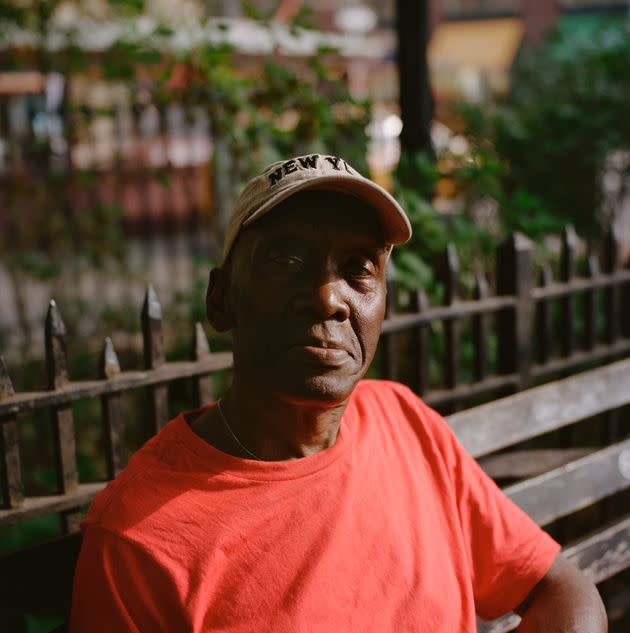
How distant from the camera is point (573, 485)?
2680 mm

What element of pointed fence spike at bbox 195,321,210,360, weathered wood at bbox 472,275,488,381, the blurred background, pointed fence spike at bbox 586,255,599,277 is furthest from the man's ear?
pointed fence spike at bbox 586,255,599,277

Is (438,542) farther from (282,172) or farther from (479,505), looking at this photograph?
(282,172)

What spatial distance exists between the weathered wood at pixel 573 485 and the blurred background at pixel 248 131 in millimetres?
1114

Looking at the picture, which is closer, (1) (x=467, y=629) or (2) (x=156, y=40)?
(1) (x=467, y=629)

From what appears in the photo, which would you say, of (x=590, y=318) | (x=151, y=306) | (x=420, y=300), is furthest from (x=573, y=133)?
(x=151, y=306)

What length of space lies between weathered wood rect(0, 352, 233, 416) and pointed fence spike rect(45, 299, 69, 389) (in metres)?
0.03

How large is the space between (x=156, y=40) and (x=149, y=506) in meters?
4.08

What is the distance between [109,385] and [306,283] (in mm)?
881

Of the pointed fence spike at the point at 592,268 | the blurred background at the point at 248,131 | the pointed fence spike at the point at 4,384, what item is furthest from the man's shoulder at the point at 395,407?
the pointed fence spike at the point at 592,268

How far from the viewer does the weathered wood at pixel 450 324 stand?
3057 mm

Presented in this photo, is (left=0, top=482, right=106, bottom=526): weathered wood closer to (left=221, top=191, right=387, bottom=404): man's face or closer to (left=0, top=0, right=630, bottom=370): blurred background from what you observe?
(left=221, top=191, right=387, bottom=404): man's face

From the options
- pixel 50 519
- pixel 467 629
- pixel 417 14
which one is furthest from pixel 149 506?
pixel 417 14

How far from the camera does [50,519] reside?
255 centimetres

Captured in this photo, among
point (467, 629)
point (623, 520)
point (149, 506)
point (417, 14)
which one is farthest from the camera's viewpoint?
point (417, 14)
